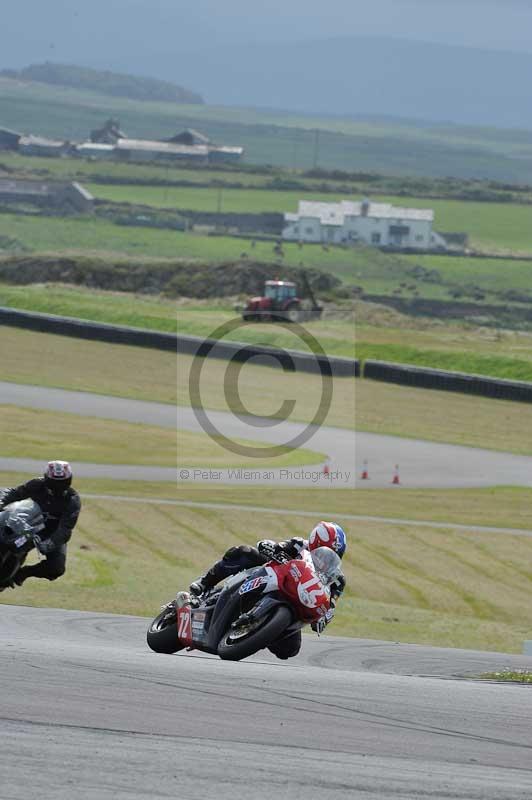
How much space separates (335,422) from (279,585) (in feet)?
105

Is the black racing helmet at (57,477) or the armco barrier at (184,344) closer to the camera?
the black racing helmet at (57,477)

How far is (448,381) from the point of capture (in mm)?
49125

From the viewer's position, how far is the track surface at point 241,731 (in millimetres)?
7520

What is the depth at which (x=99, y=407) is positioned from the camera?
42.6 metres

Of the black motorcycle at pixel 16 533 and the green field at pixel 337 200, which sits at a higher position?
the black motorcycle at pixel 16 533

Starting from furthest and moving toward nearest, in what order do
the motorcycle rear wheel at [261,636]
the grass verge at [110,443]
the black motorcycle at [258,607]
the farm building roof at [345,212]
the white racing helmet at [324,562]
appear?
1. the farm building roof at [345,212]
2. the grass verge at [110,443]
3. the white racing helmet at [324,562]
4. the black motorcycle at [258,607]
5. the motorcycle rear wheel at [261,636]

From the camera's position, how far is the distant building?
151m

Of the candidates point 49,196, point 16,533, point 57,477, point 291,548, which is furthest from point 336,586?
point 49,196

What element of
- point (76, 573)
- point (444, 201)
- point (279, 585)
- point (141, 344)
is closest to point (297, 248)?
point (444, 201)

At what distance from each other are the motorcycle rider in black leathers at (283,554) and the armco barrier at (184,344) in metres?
38.2

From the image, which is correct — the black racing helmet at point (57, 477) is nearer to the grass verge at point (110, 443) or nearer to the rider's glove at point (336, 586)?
the rider's glove at point (336, 586)

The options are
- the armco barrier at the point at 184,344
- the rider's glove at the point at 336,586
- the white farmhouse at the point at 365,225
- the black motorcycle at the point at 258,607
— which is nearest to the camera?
the black motorcycle at the point at 258,607

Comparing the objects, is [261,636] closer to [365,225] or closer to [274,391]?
[274,391]

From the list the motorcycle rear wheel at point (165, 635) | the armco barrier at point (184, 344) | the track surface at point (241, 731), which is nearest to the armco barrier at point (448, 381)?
the armco barrier at point (184, 344)
